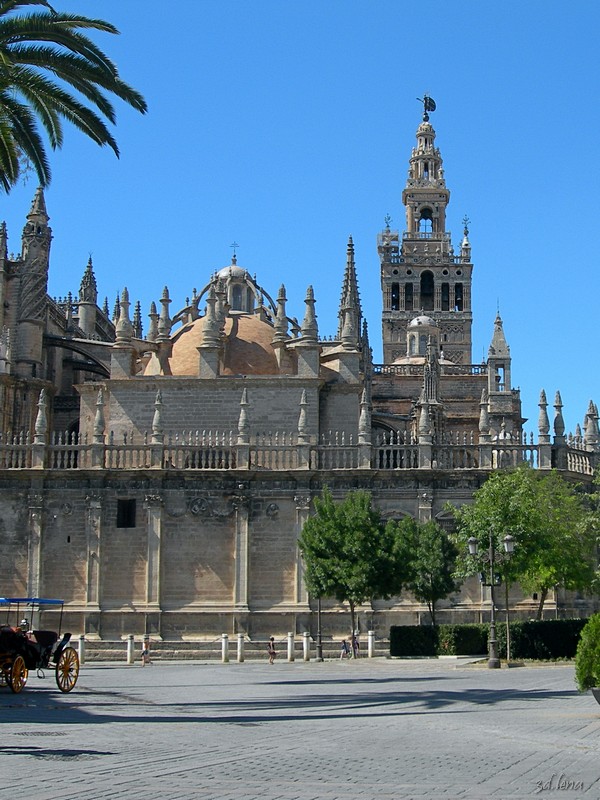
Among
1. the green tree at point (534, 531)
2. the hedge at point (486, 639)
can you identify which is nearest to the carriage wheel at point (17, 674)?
the hedge at point (486, 639)

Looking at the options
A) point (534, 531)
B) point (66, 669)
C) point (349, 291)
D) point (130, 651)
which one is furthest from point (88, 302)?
point (66, 669)

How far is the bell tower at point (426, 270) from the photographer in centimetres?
9838

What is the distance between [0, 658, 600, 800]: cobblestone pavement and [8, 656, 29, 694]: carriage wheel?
0.91 ft

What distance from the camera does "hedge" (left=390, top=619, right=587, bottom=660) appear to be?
3356 centimetres

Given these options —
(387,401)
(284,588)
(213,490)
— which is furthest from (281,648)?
(387,401)

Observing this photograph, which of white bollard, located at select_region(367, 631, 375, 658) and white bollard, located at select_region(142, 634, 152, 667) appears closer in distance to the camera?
white bollard, located at select_region(142, 634, 152, 667)

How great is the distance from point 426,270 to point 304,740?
288 feet

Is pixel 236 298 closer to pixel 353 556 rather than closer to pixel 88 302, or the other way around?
pixel 88 302

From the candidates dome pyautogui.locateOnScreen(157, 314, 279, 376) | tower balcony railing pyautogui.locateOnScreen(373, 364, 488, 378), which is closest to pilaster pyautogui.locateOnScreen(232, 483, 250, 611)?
dome pyautogui.locateOnScreen(157, 314, 279, 376)

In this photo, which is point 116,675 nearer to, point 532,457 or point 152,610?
point 152,610

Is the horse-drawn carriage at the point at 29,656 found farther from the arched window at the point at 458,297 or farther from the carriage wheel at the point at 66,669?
the arched window at the point at 458,297

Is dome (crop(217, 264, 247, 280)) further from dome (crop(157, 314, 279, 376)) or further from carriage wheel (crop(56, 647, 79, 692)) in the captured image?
carriage wheel (crop(56, 647, 79, 692))

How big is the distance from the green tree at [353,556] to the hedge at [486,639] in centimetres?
211

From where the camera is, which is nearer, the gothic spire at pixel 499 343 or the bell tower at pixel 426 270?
the gothic spire at pixel 499 343
